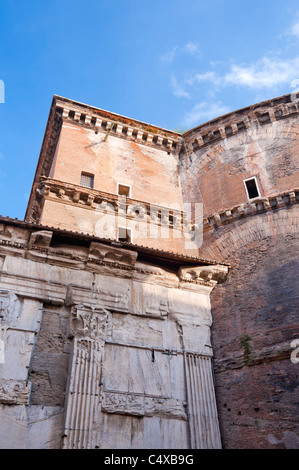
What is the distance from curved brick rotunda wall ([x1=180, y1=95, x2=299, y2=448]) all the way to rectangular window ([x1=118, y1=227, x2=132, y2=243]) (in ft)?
7.32

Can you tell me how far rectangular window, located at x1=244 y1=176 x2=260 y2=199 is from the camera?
44.2ft

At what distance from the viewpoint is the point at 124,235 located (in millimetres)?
12594

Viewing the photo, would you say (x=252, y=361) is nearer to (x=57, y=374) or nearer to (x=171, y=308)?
(x=171, y=308)

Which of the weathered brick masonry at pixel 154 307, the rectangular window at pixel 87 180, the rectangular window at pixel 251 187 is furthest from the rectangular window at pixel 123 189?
the rectangular window at pixel 251 187

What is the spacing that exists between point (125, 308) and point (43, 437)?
10.5 feet

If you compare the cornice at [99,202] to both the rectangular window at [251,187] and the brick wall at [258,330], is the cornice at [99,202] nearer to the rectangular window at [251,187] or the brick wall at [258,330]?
the brick wall at [258,330]

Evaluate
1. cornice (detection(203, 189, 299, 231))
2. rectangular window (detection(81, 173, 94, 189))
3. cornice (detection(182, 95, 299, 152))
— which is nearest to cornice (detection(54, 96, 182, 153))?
cornice (detection(182, 95, 299, 152))

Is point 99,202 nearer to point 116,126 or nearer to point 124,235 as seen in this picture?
point 124,235

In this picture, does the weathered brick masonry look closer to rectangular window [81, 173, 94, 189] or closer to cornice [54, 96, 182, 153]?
rectangular window [81, 173, 94, 189]

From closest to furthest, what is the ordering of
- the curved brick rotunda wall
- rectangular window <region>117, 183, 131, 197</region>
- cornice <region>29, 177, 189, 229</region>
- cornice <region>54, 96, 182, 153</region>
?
1. the curved brick rotunda wall
2. cornice <region>29, 177, 189, 229</region>
3. rectangular window <region>117, 183, 131, 197</region>
4. cornice <region>54, 96, 182, 153</region>

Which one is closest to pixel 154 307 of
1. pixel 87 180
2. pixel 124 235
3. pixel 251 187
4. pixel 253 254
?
pixel 124 235

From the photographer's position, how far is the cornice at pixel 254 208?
40.7 feet

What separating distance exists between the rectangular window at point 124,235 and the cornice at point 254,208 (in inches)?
96.3

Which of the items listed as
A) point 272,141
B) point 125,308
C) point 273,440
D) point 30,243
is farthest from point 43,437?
point 272,141
